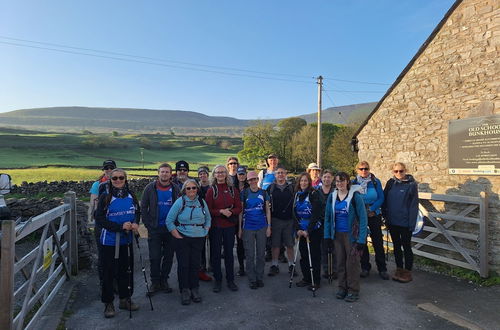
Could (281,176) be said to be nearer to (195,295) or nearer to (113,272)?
(195,295)

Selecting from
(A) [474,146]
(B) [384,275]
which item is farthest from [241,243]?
(A) [474,146]

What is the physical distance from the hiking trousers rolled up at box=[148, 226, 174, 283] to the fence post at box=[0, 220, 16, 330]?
2.11 metres

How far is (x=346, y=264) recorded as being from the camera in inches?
203

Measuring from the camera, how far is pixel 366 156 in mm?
9242

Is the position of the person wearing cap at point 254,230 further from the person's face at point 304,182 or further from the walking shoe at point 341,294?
the walking shoe at point 341,294

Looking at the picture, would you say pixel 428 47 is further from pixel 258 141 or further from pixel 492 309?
pixel 258 141

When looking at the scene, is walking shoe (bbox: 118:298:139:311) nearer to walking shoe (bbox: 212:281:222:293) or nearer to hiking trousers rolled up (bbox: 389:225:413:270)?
walking shoe (bbox: 212:281:222:293)

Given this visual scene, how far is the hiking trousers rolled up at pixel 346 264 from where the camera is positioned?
5066mm

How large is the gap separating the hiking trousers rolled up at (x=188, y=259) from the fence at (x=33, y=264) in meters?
1.80

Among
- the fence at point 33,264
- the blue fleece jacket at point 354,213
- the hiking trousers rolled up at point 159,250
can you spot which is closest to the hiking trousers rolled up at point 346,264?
the blue fleece jacket at point 354,213

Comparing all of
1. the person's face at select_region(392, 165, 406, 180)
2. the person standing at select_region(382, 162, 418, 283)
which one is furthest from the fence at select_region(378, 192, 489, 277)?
the person's face at select_region(392, 165, 406, 180)

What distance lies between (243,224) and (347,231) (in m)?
1.72

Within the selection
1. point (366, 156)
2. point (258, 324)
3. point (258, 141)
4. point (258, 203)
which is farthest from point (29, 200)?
point (258, 141)

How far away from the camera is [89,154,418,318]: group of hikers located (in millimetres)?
4641
